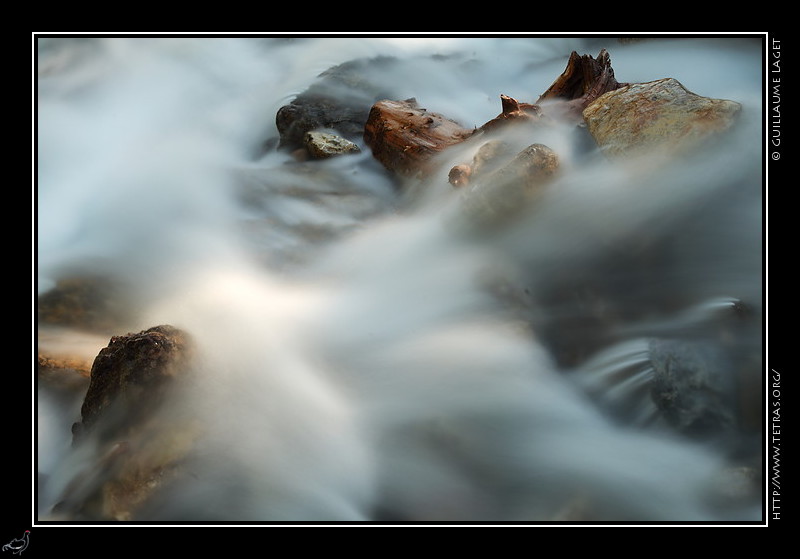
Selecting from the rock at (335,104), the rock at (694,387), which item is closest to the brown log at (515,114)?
the rock at (335,104)

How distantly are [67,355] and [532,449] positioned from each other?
8.84 feet

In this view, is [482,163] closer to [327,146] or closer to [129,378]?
[327,146]

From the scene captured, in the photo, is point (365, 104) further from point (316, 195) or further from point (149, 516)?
point (149, 516)

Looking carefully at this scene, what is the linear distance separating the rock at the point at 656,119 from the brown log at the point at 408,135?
1.09 metres

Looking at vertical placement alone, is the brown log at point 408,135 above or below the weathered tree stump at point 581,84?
below

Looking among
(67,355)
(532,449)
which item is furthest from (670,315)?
(67,355)

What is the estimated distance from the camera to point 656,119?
15.3 feet

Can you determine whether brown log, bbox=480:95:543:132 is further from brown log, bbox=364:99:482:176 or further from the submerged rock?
the submerged rock

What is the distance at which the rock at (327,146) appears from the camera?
19.6 feet

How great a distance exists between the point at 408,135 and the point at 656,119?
1913 millimetres

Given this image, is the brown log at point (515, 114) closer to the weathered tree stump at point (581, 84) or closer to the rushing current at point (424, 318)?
the weathered tree stump at point (581, 84)
